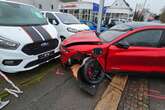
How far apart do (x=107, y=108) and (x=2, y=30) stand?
2780 mm

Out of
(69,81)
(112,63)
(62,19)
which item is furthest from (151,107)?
(62,19)

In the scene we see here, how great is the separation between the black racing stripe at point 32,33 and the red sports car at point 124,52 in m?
0.76

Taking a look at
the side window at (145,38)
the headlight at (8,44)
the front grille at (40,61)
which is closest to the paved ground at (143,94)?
the side window at (145,38)

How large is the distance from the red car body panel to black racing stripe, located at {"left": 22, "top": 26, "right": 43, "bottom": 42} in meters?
0.82

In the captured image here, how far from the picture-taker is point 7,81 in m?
3.85

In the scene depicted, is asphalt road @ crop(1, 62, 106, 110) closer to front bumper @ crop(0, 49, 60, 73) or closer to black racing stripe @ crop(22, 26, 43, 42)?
front bumper @ crop(0, 49, 60, 73)

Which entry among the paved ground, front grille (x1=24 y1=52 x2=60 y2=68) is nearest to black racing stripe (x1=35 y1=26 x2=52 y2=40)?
front grille (x1=24 y1=52 x2=60 y2=68)

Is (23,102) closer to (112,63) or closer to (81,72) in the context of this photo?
(81,72)

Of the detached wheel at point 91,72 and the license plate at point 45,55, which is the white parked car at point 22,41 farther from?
the detached wheel at point 91,72

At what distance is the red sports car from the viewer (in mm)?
3961

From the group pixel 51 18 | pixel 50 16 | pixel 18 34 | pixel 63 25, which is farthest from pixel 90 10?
pixel 18 34

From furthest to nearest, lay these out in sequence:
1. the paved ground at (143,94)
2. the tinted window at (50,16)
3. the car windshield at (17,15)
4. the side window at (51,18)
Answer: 1. the tinted window at (50,16)
2. the side window at (51,18)
3. the car windshield at (17,15)
4. the paved ground at (143,94)

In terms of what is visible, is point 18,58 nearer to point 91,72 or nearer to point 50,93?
point 50,93

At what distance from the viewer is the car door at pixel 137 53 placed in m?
4.01
